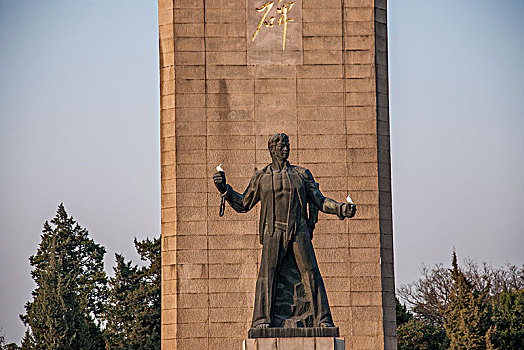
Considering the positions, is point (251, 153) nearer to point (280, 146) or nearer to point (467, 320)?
point (280, 146)

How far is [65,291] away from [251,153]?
1204 centimetres

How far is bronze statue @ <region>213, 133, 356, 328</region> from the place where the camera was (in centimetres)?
1648

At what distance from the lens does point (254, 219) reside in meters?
26.3

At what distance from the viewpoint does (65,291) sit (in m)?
36.2

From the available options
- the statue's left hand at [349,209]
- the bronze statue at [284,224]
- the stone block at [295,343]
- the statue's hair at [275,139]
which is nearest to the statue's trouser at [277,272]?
the bronze statue at [284,224]

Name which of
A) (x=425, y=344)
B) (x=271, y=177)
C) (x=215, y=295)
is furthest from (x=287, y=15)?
(x=425, y=344)

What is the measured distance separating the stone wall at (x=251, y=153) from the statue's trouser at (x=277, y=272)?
956 cm

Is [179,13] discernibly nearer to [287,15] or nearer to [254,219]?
[287,15]

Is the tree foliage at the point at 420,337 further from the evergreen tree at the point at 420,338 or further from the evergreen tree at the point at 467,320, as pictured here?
the evergreen tree at the point at 467,320

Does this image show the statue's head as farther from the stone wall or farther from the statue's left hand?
the stone wall

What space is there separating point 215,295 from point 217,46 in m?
5.56

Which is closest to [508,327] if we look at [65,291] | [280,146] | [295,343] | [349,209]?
[65,291]

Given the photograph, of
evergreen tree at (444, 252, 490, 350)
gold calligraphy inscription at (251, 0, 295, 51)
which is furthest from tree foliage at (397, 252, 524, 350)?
gold calligraphy inscription at (251, 0, 295, 51)

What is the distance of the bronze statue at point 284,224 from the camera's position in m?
16.5
